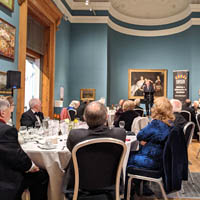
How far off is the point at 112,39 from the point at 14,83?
8164 millimetres

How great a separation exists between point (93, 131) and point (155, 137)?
37.5 inches

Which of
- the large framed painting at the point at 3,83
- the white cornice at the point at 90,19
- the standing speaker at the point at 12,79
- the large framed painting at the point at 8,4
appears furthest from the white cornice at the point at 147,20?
the standing speaker at the point at 12,79

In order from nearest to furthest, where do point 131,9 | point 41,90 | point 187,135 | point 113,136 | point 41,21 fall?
1. point 113,136
2. point 187,135
3. point 41,21
4. point 41,90
5. point 131,9

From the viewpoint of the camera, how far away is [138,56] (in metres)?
12.9

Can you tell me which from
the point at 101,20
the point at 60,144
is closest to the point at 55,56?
the point at 101,20

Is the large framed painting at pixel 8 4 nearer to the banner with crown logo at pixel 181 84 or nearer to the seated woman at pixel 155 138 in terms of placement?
the seated woman at pixel 155 138

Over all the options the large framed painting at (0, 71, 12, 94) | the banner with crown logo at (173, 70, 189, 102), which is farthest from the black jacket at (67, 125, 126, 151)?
the banner with crown logo at (173, 70, 189, 102)

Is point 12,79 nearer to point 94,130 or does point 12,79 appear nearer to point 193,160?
point 94,130

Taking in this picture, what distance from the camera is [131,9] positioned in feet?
39.1

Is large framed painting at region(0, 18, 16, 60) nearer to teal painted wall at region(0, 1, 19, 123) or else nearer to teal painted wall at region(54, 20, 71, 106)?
teal painted wall at region(0, 1, 19, 123)

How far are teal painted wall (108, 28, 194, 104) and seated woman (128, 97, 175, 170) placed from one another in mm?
9552

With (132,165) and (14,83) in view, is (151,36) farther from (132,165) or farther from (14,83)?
(132,165)

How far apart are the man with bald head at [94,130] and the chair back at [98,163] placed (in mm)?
117

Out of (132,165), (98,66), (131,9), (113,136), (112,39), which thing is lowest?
(132,165)
